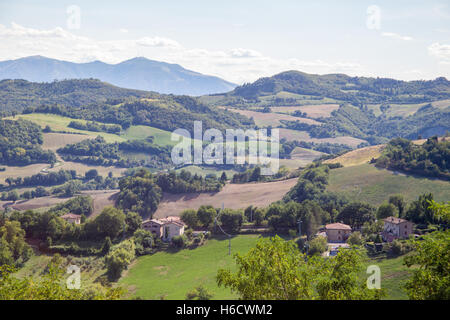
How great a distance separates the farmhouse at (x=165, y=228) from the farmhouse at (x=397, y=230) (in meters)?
27.5

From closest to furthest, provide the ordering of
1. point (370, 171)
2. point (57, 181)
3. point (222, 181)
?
point (370, 171)
point (222, 181)
point (57, 181)

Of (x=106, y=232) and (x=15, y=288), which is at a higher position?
(x=15, y=288)

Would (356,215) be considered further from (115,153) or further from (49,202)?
(115,153)

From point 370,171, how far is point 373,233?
38.2 meters

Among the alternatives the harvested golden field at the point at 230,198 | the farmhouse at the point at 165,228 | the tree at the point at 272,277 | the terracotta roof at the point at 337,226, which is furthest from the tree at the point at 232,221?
the tree at the point at 272,277

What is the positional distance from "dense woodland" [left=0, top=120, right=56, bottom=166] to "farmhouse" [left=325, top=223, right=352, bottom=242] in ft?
419

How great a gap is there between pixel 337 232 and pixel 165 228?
78.6 ft

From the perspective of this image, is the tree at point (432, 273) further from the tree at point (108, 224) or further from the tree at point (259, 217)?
the tree at point (108, 224)

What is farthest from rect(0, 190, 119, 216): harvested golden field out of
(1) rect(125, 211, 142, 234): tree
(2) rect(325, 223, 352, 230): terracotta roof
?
(2) rect(325, 223, 352, 230): terracotta roof

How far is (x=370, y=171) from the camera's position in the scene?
94.7 meters
